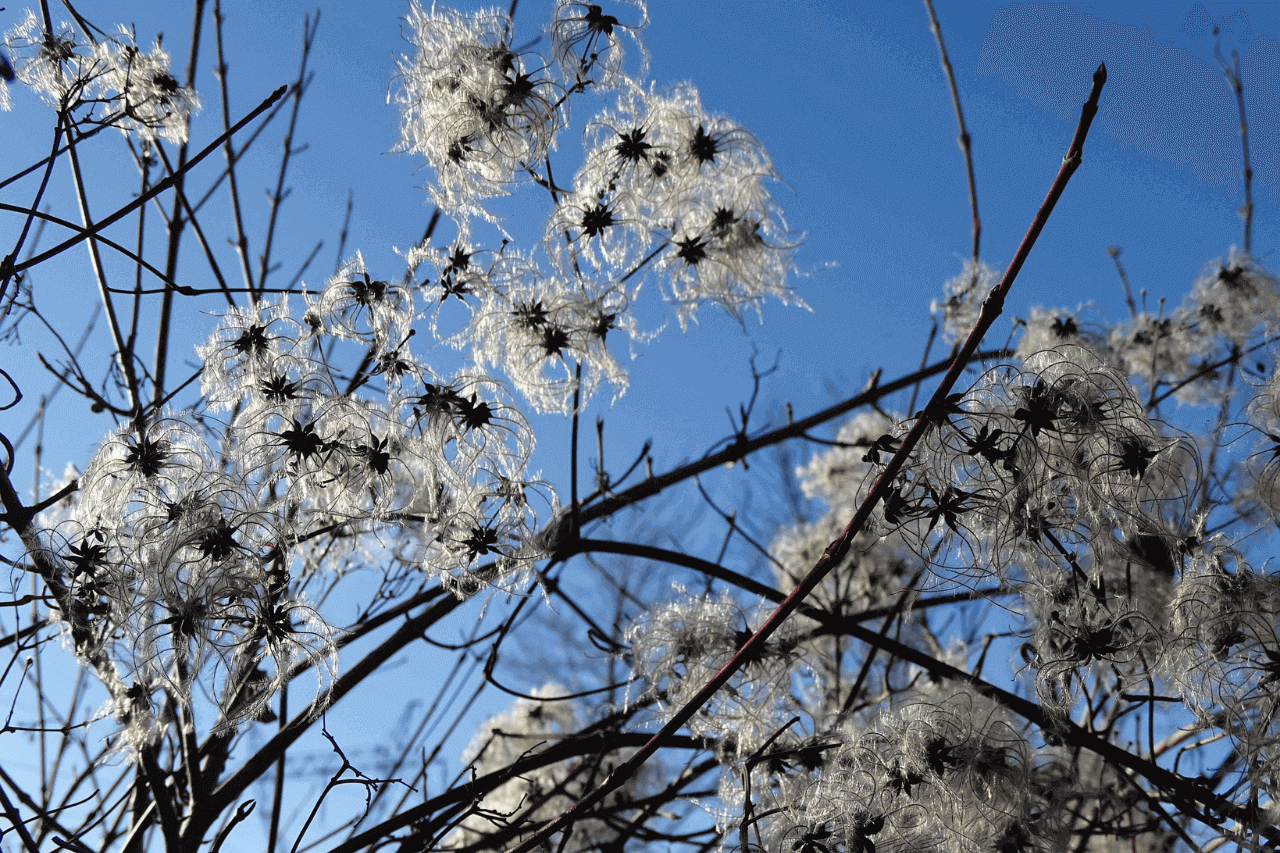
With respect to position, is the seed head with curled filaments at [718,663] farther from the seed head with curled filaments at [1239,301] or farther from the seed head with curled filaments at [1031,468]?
the seed head with curled filaments at [1239,301]

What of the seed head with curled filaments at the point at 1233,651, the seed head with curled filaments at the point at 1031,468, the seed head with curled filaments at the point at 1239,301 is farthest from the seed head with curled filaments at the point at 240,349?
the seed head with curled filaments at the point at 1239,301

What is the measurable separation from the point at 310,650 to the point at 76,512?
0.84 m

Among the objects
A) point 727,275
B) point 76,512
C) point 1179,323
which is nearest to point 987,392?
point 727,275

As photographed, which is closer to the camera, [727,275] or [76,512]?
[76,512]

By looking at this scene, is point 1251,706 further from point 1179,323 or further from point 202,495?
point 1179,323

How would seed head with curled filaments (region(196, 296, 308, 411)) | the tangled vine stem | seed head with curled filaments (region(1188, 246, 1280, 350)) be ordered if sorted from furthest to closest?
seed head with curled filaments (region(1188, 246, 1280, 350)), seed head with curled filaments (region(196, 296, 308, 411)), the tangled vine stem

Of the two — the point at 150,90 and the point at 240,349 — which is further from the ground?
the point at 150,90

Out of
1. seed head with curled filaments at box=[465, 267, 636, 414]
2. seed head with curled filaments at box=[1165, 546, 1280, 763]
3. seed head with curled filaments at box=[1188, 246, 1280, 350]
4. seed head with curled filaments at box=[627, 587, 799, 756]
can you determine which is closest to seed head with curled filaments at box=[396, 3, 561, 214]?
seed head with curled filaments at box=[465, 267, 636, 414]

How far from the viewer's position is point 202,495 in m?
2.29

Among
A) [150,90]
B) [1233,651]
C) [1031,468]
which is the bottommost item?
[1233,651]

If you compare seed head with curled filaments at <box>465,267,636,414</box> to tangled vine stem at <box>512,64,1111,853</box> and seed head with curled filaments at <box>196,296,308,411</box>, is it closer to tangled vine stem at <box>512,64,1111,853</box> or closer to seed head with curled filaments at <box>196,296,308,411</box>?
seed head with curled filaments at <box>196,296,308,411</box>

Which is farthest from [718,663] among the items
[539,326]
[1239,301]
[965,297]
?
[1239,301]

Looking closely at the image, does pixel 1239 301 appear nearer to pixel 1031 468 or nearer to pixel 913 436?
pixel 1031 468

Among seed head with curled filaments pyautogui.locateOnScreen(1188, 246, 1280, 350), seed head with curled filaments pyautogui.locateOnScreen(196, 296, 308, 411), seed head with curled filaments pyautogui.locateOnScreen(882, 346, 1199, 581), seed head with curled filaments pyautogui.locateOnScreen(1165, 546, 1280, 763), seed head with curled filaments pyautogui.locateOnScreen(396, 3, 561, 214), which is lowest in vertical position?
seed head with curled filaments pyautogui.locateOnScreen(1165, 546, 1280, 763)
